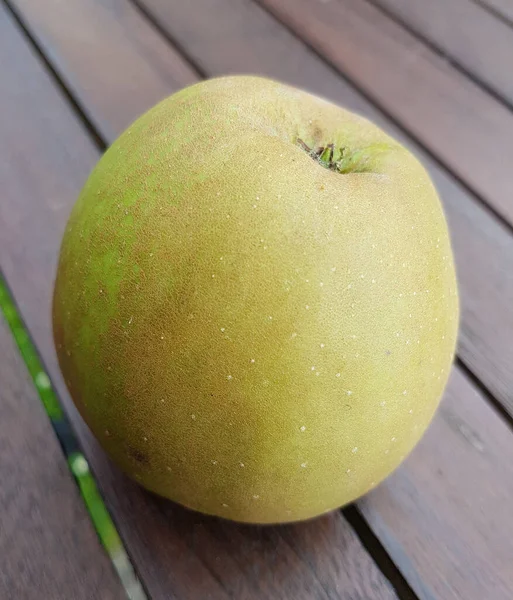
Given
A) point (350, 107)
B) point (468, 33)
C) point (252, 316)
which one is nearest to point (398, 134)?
point (350, 107)

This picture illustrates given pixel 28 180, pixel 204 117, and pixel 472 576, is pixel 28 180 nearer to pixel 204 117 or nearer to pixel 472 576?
pixel 204 117

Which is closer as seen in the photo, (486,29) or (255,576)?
(255,576)

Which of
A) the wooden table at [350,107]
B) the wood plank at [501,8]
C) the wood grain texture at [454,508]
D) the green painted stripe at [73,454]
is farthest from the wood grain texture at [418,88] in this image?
the green painted stripe at [73,454]

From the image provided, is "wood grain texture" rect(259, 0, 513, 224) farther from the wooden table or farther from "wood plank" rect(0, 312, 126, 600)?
"wood plank" rect(0, 312, 126, 600)

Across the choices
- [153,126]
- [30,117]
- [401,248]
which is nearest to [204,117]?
[153,126]

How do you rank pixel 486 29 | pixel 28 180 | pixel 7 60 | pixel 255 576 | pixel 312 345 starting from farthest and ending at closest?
pixel 486 29, pixel 7 60, pixel 28 180, pixel 255 576, pixel 312 345

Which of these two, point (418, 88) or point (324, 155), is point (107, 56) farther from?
point (324, 155)

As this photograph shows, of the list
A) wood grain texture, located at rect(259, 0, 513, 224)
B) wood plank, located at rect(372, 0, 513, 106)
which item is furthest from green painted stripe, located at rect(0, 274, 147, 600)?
wood plank, located at rect(372, 0, 513, 106)
